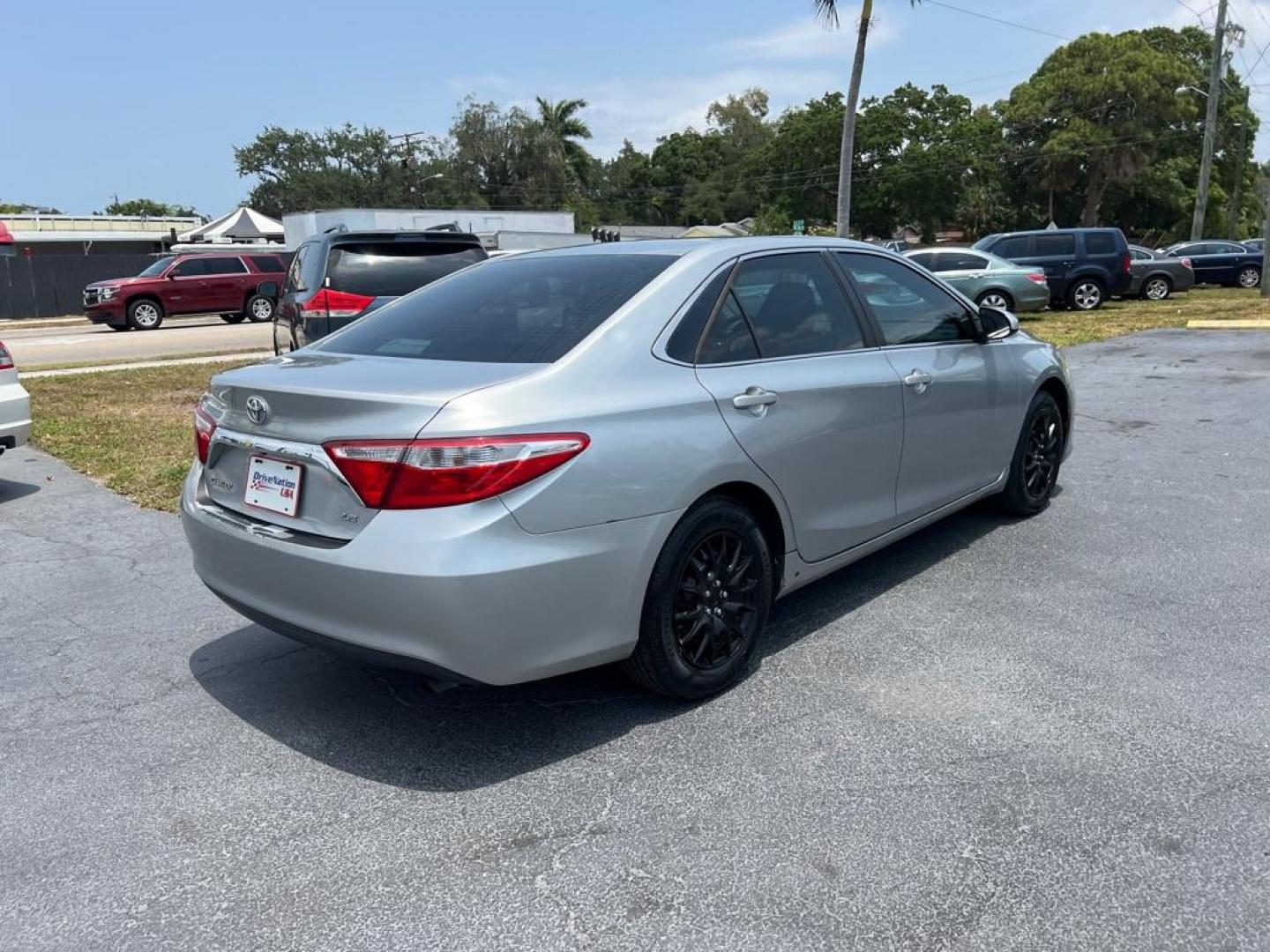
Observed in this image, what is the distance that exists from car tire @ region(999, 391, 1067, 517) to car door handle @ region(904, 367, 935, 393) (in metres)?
1.20

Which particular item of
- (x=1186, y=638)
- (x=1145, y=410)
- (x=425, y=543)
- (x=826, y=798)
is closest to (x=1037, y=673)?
(x=1186, y=638)

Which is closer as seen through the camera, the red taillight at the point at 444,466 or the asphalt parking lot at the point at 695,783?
the asphalt parking lot at the point at 695,783

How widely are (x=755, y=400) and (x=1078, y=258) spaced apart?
2006cm

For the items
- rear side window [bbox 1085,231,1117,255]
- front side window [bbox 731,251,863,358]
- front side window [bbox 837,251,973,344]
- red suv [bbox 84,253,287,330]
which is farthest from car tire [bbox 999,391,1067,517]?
red suv [bbox 84,253,287,330]

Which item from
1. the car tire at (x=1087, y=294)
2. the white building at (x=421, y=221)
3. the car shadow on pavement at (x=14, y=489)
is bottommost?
the car shadow on pavement at (x=14, y=489)

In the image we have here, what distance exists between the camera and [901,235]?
6575 centimetres

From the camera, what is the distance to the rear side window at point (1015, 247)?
2120 cm

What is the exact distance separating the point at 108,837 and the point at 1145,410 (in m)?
8.95

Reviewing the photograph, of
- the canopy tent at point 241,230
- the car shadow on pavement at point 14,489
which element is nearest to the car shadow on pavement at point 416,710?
the car shadow on pavement at point 14,489

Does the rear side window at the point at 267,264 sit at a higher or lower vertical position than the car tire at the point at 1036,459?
higher

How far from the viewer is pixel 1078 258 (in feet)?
68.9

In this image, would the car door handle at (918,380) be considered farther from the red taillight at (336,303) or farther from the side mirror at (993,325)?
the red taillight at (336,303)

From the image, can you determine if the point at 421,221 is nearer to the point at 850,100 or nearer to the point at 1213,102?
the point at 850,100

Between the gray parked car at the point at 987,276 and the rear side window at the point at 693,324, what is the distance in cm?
1543
